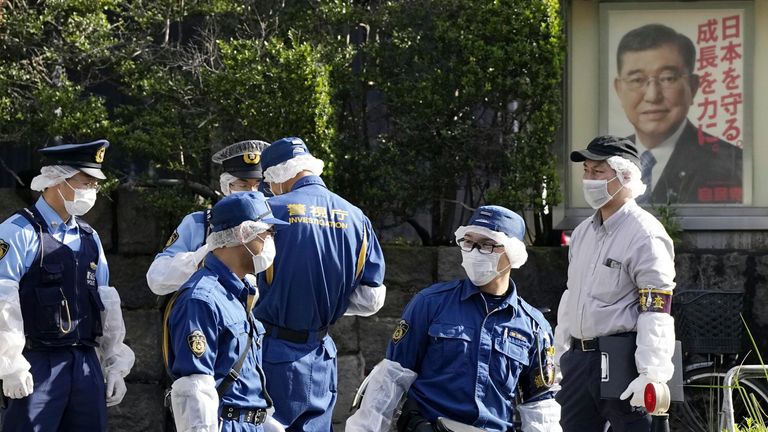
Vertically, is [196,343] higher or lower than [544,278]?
higher

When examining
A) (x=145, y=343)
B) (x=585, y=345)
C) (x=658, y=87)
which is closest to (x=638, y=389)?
(x=585, y=345)

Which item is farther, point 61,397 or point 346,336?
point 346,336

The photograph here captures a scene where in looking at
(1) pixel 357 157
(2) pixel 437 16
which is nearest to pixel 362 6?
(2) pixel 437 16

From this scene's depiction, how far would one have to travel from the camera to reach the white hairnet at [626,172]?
6.50 meters

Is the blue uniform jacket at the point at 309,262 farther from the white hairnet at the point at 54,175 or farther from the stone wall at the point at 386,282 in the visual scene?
the stone wall at the point at 386,282

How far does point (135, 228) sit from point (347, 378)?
179 centimetres

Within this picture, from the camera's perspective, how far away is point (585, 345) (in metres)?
6.42

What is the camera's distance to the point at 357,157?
8641 mm

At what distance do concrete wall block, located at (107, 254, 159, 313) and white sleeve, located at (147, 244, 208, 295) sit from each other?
237 centimetres

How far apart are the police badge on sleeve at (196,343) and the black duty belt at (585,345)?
97.3 inches

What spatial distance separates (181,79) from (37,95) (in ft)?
3.08

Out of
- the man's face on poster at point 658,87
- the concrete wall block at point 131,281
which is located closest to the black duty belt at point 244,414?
the concrete wall block at point 131,281

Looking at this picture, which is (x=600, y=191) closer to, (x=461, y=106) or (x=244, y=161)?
(x=244, y=161)

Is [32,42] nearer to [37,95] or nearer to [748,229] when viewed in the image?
[37,95]
